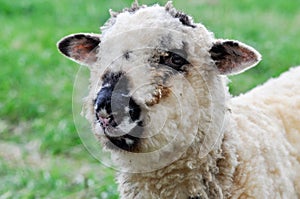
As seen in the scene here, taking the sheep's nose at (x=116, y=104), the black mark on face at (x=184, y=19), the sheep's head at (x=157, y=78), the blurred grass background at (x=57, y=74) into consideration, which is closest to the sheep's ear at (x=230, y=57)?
the sheep's head at (x=157, y=78)

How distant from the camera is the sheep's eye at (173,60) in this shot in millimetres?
3043

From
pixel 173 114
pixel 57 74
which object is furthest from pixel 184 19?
pixel 57 74

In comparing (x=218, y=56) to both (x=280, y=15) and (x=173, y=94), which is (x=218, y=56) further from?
(x=280, y=15)

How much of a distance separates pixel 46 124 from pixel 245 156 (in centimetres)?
329

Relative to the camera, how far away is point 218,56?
3213 mm

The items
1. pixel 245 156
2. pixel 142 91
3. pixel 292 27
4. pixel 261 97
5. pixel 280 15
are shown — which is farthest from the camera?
pixel 280 15

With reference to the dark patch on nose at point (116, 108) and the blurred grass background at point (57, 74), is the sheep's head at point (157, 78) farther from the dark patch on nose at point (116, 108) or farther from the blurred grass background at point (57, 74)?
the blurred grass background at point (57, 74)

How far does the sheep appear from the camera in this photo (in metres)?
2.92

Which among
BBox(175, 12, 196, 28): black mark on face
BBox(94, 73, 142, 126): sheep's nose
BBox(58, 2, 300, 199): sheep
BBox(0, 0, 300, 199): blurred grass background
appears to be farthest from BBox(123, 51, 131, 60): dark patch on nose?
BBox(0, 0, 300, 199): blurred grass background

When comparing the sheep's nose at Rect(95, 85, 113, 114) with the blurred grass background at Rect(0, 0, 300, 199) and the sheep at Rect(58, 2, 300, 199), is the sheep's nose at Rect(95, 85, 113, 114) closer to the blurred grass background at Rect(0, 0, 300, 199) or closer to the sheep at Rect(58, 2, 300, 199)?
the sheep at Rect(58, 2, 300, 199)

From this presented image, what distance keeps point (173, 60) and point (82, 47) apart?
1.73ft

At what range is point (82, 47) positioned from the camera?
3.40 meters

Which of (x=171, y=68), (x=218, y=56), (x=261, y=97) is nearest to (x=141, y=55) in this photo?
(x=171, y=68)

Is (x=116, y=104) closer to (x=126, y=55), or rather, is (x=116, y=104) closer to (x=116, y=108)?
(x=116, y=108)
